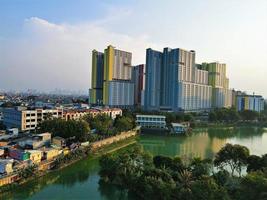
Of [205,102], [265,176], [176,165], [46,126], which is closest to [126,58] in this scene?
[205,102]

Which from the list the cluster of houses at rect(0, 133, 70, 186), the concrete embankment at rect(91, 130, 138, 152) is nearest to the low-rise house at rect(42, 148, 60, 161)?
the cluster of houses at rect(0, 133, 70, 186)

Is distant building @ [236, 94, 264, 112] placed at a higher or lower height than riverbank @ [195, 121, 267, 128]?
higher

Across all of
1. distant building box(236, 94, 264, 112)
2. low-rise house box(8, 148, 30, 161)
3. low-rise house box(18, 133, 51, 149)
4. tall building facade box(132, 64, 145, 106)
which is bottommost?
low-rise house box(8, 148, 30, 161)

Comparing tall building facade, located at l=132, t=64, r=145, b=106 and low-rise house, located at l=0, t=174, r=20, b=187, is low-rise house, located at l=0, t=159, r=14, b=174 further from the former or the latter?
tall building facade, located at l=132, t=64, r=145, b=106

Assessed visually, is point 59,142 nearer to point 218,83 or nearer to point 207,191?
point 207,191

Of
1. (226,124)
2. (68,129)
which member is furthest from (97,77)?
(68,129)

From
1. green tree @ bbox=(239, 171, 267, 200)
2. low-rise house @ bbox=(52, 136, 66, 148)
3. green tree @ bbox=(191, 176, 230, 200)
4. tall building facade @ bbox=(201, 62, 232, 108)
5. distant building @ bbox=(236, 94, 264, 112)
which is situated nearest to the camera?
green tree @ bbox=(239, 171, 267, 200)
